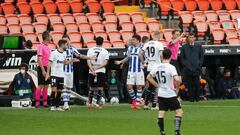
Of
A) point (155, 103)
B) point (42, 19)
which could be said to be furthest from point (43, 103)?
point (42, 19)

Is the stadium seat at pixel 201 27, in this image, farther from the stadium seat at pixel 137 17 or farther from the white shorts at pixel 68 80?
the white shorts at pixel 68 80

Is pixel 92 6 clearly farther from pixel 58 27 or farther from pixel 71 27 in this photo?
pixel 58 27

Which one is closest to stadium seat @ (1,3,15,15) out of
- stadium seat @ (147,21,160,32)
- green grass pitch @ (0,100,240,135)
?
stadium seat @ (147,21,160,32)

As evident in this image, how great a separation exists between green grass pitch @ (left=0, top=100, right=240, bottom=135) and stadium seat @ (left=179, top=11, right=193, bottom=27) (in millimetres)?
7975

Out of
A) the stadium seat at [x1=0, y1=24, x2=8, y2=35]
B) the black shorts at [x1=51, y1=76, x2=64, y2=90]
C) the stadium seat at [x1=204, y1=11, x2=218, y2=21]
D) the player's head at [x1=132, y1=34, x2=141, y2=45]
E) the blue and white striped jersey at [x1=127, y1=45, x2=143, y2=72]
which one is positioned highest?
the stadium seat at [x1=204, y1=11, x2=218, y2=21]

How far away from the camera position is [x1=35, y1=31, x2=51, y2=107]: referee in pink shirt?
23.2 meters

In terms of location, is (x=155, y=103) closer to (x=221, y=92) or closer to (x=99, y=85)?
(x=99, y=85)

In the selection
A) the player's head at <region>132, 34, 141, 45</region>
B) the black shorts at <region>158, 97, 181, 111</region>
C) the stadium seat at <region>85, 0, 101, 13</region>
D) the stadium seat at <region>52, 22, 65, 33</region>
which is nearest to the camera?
the black shorts at <region>158, 97, 181, 111</region>

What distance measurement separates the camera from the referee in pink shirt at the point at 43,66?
23.2 meters

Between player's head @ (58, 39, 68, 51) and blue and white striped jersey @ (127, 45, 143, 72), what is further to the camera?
blue and white striped jersey @ (127, 45, 143, 72)

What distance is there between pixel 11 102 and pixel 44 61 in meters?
2.09

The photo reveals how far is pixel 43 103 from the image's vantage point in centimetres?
2402

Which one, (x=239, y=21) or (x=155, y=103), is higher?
(x=239, y=21)

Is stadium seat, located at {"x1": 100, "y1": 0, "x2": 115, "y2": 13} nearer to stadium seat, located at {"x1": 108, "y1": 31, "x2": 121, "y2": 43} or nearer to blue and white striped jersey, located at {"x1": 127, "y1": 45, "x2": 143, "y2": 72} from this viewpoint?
stadium seat, located at {"x1": 108, "y1": 31, "x2": 121, "y2": 43}
